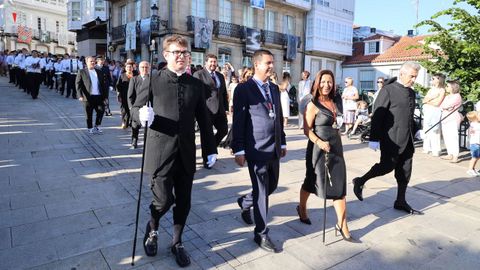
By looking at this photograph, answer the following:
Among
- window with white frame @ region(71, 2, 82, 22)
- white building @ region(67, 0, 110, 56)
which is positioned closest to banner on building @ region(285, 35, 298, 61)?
white building @ region(67, 0, 110, 56)

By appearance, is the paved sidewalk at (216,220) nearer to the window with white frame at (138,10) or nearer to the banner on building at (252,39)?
the window with white frame at (138,10)

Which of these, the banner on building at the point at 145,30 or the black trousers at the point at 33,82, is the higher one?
the banner on building at the point at 145,30

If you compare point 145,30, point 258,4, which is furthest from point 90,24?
point 258,4

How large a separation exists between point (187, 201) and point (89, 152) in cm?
457

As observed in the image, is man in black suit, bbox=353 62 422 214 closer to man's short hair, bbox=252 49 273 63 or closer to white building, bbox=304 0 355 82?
man's short hair, bbox=252 49 273 63

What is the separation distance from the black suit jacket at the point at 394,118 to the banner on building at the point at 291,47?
24394mm

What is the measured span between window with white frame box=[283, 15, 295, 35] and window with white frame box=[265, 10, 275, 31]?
1.25 m

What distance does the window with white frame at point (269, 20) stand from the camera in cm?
2705

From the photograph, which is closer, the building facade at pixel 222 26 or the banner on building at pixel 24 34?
the building facade at pixel 222 26

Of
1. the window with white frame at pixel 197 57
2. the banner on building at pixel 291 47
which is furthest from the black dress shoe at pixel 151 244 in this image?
the banner on building at pixel 291 47

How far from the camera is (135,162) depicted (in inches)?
246

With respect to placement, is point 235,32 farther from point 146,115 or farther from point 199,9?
point 146,115

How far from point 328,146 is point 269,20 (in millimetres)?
25557

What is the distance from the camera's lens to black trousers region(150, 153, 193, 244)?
9.49ft
